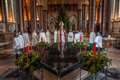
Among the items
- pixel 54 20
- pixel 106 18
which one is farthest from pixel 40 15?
pixel 106 18

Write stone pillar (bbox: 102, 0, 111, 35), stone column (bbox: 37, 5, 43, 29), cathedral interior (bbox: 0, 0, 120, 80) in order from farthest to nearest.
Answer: stone column (bbox: 37, 5, 43, 29) → stone pillar (bbox: 102, 0, 111, 35) → cathedral interior (bbox: 0, 0, 120, 80)

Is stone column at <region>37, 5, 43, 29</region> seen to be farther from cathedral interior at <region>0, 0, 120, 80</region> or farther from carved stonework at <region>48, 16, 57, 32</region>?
carved stonework at <region>48, 16, 57, 32</region>

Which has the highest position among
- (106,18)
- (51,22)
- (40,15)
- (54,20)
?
(40,15)

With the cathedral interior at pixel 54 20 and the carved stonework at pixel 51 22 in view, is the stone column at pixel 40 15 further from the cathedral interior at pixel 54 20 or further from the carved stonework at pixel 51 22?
the carved stonework at pixel 51 22

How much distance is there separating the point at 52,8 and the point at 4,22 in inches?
208

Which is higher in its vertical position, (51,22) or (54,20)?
(54,20)

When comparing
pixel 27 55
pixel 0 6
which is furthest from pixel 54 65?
pixel 0 6

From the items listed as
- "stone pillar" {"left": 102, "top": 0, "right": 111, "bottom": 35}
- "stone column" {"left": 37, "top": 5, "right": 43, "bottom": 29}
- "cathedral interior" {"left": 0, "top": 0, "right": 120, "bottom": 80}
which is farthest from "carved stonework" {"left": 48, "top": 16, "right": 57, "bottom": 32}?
"stone pillar" {"left": 102, "top": 0, "right": 111, "bottom": 35}

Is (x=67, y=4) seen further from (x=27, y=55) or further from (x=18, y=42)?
(x=27, y=55)

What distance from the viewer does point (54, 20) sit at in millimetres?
12922

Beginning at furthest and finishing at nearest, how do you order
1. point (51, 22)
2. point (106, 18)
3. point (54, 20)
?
point (51, 22)
point (54, 20)
point (106, 18)

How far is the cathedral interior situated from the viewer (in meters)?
4.79

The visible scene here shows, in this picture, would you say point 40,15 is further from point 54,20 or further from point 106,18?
point 106,18

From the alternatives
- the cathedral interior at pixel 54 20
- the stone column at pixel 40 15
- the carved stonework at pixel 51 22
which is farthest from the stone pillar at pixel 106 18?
the stone column at pixel 40 15
